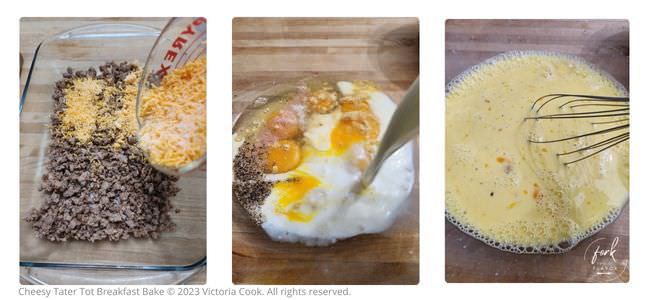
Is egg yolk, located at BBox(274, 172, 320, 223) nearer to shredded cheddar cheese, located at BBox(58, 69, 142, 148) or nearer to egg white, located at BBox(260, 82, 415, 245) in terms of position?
egg white, located at BBox(260, 82, 415, 245)

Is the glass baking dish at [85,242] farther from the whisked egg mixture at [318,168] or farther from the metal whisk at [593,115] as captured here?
the metal whisk at [593,115]

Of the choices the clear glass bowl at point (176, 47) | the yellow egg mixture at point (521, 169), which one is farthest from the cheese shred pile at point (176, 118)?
the yellow egg mixture at point (521, 169)

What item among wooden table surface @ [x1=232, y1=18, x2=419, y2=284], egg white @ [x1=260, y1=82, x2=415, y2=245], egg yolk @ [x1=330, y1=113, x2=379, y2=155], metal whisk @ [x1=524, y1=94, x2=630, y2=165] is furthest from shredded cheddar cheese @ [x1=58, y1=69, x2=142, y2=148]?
metal whisk @ [x1=524, y1=94, x2=630, y2=165]

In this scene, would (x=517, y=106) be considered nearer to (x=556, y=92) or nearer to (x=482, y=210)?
(x=556, y=92)

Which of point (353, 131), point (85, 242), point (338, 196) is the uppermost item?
point (353, 131)

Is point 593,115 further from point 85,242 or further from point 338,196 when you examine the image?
point 85,242

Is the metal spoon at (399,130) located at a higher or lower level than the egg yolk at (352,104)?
lower

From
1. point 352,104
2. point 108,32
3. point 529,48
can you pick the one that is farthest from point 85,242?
point 529,48

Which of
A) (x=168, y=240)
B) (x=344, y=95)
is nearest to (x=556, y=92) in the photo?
(x=344, y=95)
